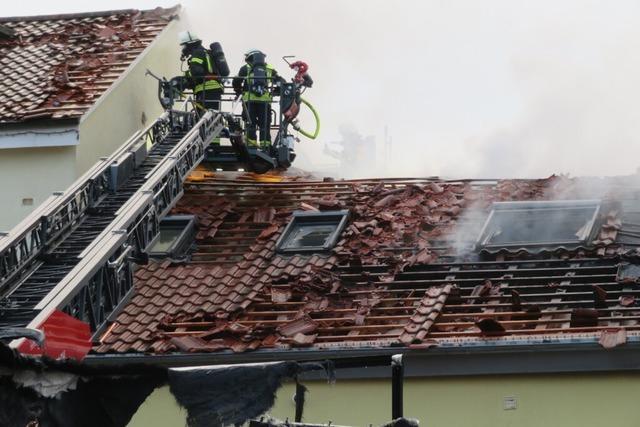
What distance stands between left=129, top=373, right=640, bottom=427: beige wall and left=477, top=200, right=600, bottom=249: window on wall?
2.54 m

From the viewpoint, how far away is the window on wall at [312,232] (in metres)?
18.9

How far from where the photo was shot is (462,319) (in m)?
16.5

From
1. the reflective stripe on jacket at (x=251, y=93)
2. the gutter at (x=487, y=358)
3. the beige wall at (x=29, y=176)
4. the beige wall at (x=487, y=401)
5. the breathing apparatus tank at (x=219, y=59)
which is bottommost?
the beige wall at (x=487, y=401)

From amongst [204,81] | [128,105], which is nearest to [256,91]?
[204,81]

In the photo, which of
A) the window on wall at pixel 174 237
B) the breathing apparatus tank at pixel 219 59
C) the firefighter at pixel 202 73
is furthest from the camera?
the breathing apparatus tank at pixel 219 59

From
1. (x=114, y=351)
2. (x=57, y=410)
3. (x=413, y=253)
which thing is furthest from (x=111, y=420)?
(x=413, y=253)

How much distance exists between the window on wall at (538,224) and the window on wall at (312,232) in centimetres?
192

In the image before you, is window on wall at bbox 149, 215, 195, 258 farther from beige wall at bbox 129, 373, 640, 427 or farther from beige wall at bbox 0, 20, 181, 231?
beige wall at bbox 129, 373, 640, 427

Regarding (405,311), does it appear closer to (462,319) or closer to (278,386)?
(462,319)

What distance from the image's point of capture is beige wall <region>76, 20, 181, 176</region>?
22.1 metres

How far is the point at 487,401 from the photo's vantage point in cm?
1578

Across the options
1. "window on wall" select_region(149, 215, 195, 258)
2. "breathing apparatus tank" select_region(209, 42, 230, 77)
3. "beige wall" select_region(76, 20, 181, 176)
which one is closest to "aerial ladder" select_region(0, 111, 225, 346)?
"window on wall" select_region(149, 215, 195, 258)

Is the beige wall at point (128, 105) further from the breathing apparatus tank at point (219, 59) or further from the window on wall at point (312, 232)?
the window on wall at point (312, 232)

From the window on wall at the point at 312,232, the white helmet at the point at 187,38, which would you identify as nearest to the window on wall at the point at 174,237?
the window on wall at the point at 312,232
